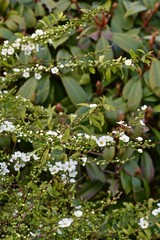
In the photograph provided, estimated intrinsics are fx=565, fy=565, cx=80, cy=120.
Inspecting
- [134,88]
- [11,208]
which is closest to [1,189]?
[11,208]

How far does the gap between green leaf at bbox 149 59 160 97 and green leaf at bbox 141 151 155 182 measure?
0.30 metres

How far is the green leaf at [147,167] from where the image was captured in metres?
2.69

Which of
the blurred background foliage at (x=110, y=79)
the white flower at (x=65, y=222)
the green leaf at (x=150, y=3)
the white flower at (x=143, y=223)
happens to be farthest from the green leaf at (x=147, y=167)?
the green leaf at (x=150, y=3)

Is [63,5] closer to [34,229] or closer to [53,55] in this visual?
[53,55]

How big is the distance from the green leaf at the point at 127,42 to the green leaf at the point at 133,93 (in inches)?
6.3

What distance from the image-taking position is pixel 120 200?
276 cm

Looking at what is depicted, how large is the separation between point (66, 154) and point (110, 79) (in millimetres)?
672

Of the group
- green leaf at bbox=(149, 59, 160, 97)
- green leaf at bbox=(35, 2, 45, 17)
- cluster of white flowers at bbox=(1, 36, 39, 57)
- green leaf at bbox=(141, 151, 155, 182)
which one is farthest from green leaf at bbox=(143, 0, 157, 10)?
cluster of white flowers at bbox=(1, 36, 39, 57)

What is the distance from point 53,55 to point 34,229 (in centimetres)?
105

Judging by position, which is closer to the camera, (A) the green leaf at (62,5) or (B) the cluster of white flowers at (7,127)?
(B) the cluster of white flowers at (7,127)

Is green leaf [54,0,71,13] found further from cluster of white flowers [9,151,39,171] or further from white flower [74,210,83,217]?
white flower [74,210,83,217]

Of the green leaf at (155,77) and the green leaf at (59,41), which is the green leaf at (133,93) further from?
the green leaf at (59,41)

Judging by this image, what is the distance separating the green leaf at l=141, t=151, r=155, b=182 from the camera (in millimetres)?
2691

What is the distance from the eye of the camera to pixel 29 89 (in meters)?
2.73
